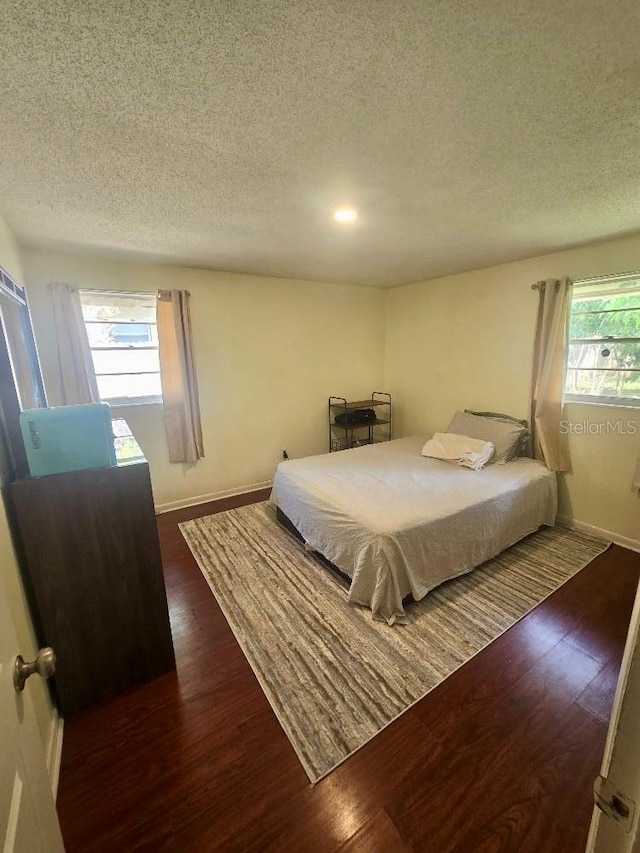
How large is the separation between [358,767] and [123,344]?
3357 millimetres

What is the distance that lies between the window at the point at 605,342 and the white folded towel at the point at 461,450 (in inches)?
31.7

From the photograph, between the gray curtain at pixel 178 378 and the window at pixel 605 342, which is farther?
the gray curtain at pixel 178 378

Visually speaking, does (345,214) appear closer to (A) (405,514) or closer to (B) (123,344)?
(A) (405,514)

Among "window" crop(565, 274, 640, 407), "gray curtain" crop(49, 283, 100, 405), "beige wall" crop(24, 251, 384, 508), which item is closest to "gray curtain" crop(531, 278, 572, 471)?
"window" crop(565, 274, 640, 407)

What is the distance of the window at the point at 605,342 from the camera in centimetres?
253

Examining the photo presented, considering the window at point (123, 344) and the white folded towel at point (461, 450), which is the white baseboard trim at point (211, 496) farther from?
the white folded towel at point (461, 450)

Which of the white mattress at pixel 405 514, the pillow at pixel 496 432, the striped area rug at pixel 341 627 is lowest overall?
the striped area rug at pixel 341 627

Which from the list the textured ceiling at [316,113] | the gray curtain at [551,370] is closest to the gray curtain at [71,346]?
the textured ceiling at [316,113]

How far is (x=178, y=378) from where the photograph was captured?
127 inches

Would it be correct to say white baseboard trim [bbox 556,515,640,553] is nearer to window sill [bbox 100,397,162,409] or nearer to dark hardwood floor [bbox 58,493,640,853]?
dark hardwood floor [bbox 58,493,640,853]

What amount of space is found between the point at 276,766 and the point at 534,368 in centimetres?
323

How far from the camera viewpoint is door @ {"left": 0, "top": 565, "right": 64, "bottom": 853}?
0.50 metres

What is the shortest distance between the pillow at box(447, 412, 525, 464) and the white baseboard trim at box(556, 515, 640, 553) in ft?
2.37

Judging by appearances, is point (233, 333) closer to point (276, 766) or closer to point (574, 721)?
point (276, 766)
